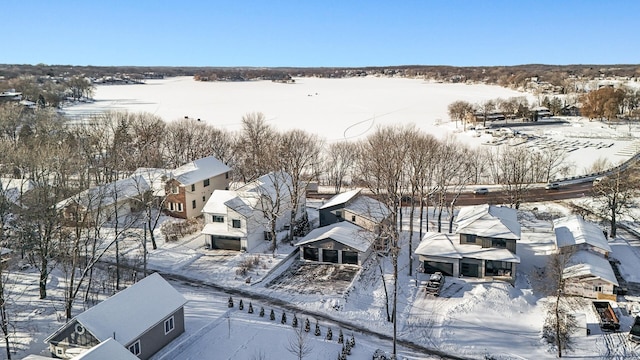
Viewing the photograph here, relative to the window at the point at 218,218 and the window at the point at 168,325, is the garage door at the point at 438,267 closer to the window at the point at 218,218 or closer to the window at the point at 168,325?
the window at the point at 218,218

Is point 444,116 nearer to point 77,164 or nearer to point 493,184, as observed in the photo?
point 493,184

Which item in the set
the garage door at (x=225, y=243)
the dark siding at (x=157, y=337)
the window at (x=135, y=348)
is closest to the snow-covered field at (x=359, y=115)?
the garage door at (x=225, y=243)

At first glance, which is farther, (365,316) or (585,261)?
(585,261)

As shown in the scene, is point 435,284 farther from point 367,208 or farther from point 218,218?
point 218,218

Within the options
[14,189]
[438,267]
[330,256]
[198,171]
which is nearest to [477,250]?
[438,267]

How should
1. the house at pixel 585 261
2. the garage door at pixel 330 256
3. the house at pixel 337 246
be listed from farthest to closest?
the garage door at pixel 330 256 → the house at pixel 337 246 → the house at pixel 585 261

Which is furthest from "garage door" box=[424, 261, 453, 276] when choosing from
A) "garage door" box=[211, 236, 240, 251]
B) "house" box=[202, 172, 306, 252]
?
"garage door" box=[211, 236, 240, 251]

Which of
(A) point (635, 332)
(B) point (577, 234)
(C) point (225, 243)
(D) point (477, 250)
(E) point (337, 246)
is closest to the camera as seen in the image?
(A) point (635, 332)
